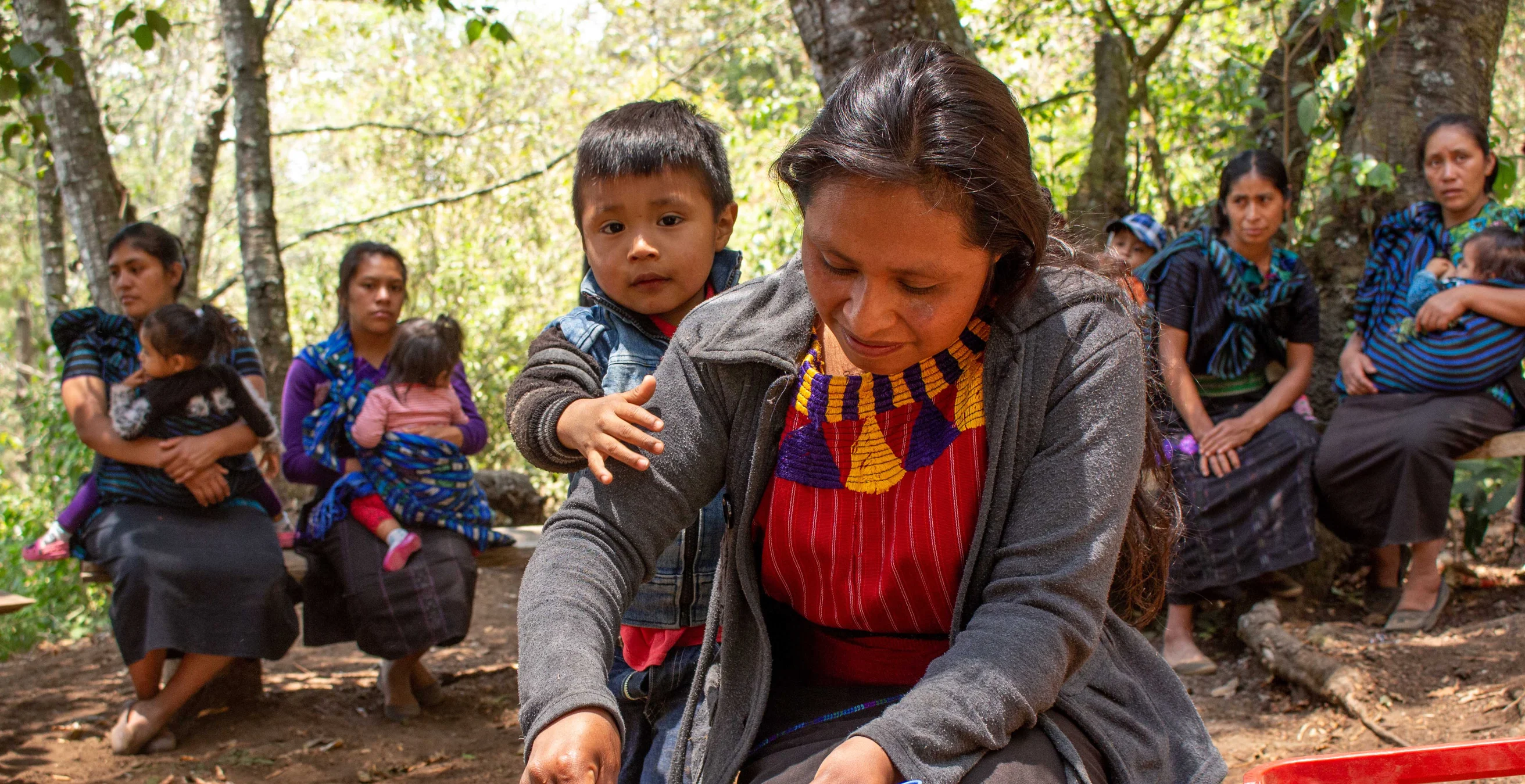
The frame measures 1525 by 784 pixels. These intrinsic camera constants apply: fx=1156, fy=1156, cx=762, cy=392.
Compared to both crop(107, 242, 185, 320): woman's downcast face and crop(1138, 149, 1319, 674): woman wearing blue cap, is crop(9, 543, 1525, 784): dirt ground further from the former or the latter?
crop(107, 242, 185, 320): woman's downcast face

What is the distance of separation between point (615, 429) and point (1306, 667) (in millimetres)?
2958

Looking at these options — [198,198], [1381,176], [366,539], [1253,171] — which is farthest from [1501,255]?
[198,198]

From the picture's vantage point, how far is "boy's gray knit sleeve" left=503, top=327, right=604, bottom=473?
192 cm

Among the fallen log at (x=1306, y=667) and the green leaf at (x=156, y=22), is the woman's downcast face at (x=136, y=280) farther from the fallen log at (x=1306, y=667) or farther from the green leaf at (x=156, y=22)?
the fallen log at (x=1306, y=667)

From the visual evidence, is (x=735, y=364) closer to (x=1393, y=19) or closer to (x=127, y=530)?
(x=127, y=530)

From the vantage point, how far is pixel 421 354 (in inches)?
163

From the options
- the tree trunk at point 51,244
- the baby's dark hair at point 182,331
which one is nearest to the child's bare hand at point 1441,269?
the baby's dark hair at point 182,331

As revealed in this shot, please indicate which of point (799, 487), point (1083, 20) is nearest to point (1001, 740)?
point (799, 487)

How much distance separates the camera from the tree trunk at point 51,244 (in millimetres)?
7109

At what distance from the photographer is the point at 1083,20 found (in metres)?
8.13

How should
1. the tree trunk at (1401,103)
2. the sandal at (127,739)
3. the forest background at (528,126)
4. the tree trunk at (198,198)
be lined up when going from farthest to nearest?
the tree trunk at (198,198)
the forest background at (528,126)
the tree trunk at (1401,103)
the sandal at (127,739)

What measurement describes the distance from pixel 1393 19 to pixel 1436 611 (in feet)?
7.77

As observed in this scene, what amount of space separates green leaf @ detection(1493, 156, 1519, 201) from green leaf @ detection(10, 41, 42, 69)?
548cm

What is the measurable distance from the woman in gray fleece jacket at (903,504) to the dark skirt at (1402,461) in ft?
9.61
